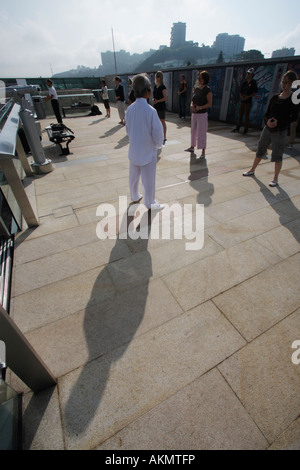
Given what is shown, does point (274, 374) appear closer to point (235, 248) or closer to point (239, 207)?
point (235, 248)

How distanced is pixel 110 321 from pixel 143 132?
102 inches

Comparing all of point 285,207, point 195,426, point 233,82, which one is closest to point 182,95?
point 233,82

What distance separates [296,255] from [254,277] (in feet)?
2.82

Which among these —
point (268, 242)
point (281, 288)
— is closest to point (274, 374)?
point (281, 288)

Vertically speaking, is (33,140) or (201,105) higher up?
(201,105)

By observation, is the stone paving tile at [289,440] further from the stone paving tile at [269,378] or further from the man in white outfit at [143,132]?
Result: the man in white outfit at [143,132]

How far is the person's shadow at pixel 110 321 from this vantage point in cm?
170

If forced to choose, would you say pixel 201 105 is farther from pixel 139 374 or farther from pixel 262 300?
pixel 139 374

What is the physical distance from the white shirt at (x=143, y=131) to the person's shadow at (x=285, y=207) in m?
2.52

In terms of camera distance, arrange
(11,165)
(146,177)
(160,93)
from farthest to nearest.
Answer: (160,93) < (146,177) < (11,165)

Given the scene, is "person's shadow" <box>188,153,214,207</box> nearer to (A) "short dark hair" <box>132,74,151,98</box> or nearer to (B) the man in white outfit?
(B) the man in white outfit

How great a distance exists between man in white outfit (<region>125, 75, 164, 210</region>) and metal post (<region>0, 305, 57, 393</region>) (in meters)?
2.80

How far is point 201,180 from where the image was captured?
204 inches

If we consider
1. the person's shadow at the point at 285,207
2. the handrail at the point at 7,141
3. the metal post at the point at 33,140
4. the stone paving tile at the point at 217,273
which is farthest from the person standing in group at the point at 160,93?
the stone paving tile at the point at 217,273
